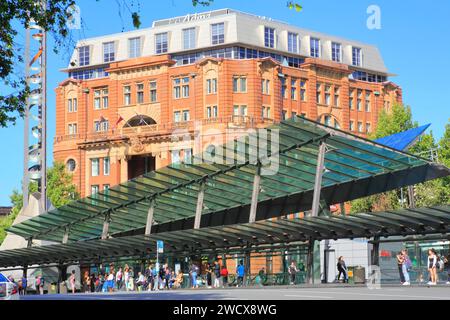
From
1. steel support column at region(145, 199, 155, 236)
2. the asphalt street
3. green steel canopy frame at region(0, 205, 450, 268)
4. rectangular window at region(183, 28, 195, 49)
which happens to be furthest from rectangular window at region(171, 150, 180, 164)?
the asphalt street

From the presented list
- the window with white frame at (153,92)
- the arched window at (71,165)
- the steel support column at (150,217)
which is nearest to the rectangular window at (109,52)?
the window with white frame at (153,92)

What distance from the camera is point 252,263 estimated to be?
49.9m

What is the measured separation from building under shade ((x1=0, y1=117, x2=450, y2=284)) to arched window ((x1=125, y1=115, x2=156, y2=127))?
142 feet

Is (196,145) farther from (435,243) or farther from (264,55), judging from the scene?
(435,243)

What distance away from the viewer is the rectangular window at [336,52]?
120750 millimetres

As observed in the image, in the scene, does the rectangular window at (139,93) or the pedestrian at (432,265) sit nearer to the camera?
the pedestrian at (432,265)

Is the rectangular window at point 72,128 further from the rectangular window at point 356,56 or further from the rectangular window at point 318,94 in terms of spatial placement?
the rectangular window at point 356,56

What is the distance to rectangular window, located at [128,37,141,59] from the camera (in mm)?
116625

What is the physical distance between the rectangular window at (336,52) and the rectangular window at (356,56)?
98.6 inches

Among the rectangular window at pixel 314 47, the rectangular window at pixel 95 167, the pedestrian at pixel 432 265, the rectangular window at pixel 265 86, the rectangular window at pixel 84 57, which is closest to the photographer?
the pedestrian at pixel 432 265

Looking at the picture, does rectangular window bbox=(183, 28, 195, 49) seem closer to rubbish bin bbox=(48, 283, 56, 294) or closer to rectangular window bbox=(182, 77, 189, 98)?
rectangular window bbox=(182, 77, 189, 98)

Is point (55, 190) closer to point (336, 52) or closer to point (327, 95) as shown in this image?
point (327, 95)

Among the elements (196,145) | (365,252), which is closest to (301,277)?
(365,252)

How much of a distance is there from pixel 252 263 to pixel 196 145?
2133 inches
